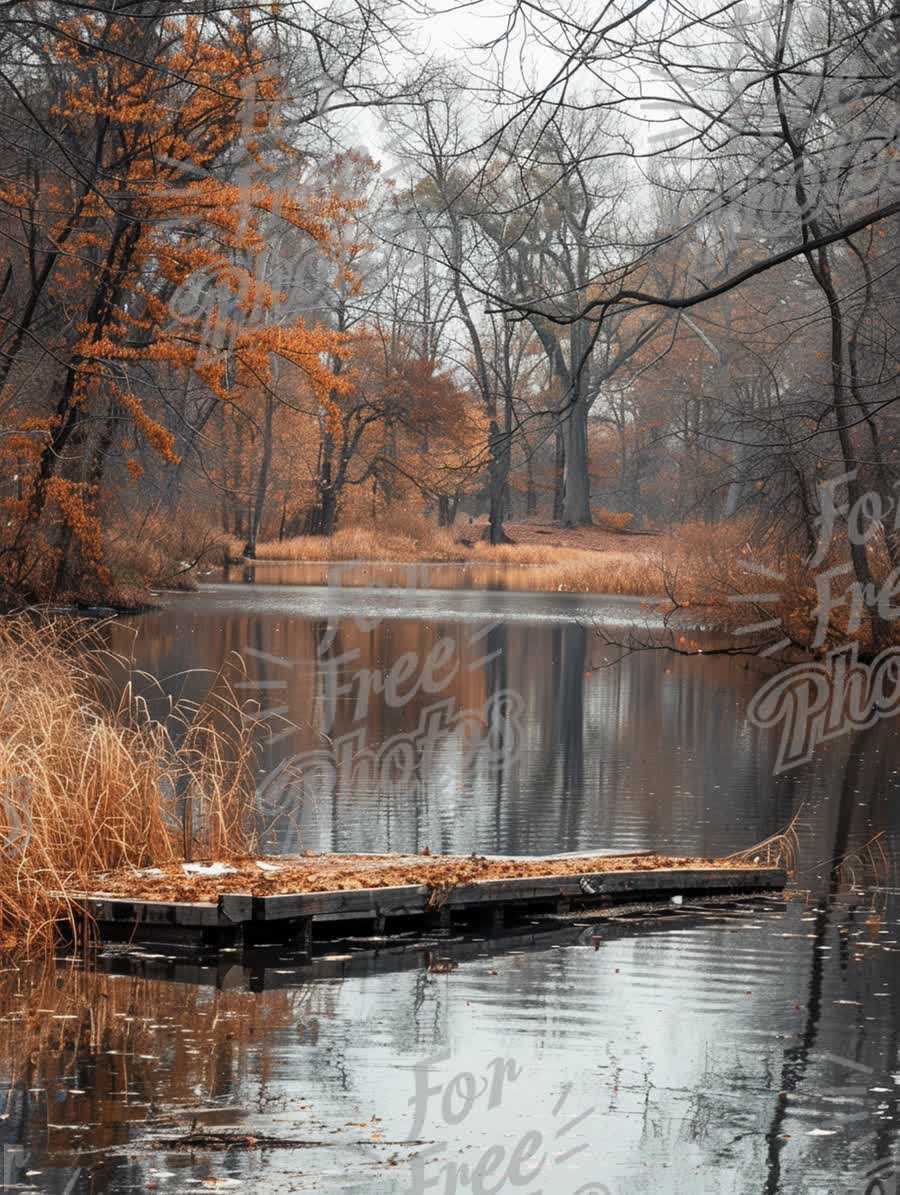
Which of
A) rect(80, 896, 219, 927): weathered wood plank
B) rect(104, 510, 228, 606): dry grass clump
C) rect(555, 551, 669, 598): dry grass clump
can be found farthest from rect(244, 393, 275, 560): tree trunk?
rect(80, 896, 219, 927): weathered wood plank

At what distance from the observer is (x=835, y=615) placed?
82.7ft

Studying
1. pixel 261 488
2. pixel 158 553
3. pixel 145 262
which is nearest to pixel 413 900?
pixel 145 262

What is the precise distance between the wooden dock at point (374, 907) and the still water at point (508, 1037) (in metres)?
0.22

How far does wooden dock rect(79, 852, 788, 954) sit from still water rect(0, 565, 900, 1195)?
220 millimetres

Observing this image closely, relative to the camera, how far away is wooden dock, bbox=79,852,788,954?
8547 mm

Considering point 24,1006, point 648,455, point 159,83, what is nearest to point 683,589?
point 159,83

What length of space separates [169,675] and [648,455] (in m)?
59.0

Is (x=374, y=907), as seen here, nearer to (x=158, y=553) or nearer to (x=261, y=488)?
(x=158, y=553)

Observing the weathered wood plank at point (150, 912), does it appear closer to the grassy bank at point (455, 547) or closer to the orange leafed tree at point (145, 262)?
the orange leafed tree at point (145, 262)

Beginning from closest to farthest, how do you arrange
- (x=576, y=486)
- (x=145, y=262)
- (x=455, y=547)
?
1. (x=145, y=262)
2. (x=455, y=547)
3. (x=576, y=486)

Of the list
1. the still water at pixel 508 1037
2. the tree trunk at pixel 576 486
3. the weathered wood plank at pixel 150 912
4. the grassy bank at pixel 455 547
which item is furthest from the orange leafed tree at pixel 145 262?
the tree trunk at pixel 576 486

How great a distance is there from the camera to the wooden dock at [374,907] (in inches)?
336

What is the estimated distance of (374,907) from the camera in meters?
8.88

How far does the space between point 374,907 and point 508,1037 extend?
171cm
